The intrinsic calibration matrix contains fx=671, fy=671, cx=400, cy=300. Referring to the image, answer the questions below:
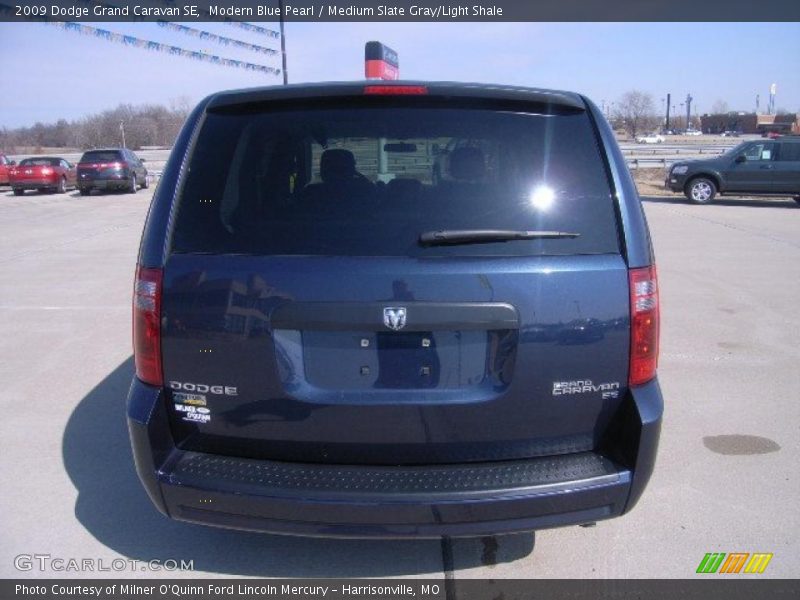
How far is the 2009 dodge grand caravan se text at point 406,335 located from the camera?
7.66ft

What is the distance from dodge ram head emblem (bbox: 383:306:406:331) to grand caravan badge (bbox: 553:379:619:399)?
60cm

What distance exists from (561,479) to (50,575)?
2194mm

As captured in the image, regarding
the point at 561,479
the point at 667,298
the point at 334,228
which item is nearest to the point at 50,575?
the point at 334,228

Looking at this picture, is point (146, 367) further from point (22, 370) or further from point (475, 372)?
→ point (22, 370)

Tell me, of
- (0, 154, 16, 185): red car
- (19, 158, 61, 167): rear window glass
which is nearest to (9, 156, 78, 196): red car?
(19, 158, 61, 167): rear window glass

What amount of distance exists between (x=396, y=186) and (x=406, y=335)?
576 mm

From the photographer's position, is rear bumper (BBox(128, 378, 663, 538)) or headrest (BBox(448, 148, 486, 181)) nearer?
rear bumper (BBox(128, 378, 663, 538))

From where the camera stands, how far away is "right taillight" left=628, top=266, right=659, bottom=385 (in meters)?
2.42

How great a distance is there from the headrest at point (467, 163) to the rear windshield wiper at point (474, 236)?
0.34m

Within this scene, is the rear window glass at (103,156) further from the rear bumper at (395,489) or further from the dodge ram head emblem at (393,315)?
the dodge ram head emblem at (393,315)

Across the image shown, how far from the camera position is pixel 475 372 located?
2389 millimetres
